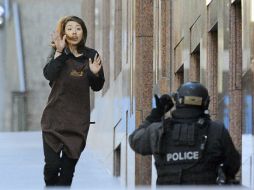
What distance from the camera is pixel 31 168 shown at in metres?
21.2

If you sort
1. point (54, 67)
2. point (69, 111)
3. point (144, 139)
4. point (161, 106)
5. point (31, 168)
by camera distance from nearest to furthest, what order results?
point (144, 139), point (161, 106), point (54, 67), point (69, 111), point (31, 168)

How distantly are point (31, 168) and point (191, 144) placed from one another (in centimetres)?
1352

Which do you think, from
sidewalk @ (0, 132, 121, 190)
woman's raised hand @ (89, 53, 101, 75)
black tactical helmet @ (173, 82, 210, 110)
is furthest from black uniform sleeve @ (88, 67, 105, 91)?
sidewalk @ (0, 132, 121, 190)

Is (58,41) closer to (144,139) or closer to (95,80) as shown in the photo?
(95,80)

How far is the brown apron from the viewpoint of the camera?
10.5 meters

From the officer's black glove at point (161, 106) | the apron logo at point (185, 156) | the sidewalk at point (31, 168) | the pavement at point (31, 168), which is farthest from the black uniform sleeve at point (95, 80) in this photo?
the sidewalk at point (31, 168)

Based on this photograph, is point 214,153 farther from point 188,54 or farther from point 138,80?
point 138,80

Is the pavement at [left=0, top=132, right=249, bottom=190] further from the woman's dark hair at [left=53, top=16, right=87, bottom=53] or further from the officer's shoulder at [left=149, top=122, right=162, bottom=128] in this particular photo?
the officer's shoulder at [left=149, top=122, right=162, bottom=128]

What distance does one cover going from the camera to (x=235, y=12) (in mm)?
12953

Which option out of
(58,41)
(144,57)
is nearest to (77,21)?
(58,41)

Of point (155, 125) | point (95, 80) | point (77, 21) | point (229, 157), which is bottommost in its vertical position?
point (229, 157)

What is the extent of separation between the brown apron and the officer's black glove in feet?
7.50

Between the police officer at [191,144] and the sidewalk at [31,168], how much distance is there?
7.24 meters

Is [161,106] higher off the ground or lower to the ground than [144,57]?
lower
